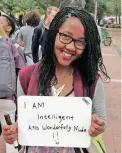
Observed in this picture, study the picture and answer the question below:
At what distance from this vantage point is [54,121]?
1.84m

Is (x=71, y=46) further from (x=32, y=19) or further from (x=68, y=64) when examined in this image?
(x=32, y=19)

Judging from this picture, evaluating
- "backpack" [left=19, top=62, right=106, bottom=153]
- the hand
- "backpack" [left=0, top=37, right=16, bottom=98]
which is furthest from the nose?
"backpack" [left=0, top=37, right=16, bottom=98]

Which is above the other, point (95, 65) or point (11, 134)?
point (95, 65)

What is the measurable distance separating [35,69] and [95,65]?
1.00 ft

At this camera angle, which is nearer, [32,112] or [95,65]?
[32,112]

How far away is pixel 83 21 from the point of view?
6.13 feet

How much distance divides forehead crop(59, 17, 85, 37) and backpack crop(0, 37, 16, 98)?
53.1 inches

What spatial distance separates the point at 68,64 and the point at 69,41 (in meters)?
0.13

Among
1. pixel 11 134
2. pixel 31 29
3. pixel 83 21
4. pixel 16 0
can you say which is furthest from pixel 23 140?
pixel 16 0

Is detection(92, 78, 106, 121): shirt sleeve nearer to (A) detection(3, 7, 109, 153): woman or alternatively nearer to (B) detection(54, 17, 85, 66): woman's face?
(A) detection(3, 7, 109, 153): woman

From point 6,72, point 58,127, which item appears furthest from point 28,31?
point 58,127

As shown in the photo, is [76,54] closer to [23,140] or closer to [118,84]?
[23,140]

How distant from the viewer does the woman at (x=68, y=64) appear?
6.11 feet

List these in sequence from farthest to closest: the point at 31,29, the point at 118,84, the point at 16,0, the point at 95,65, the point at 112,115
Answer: the point at 16,0, the point at 118,84, the point at 31,29, the point at 112,115, the point at 95,65
